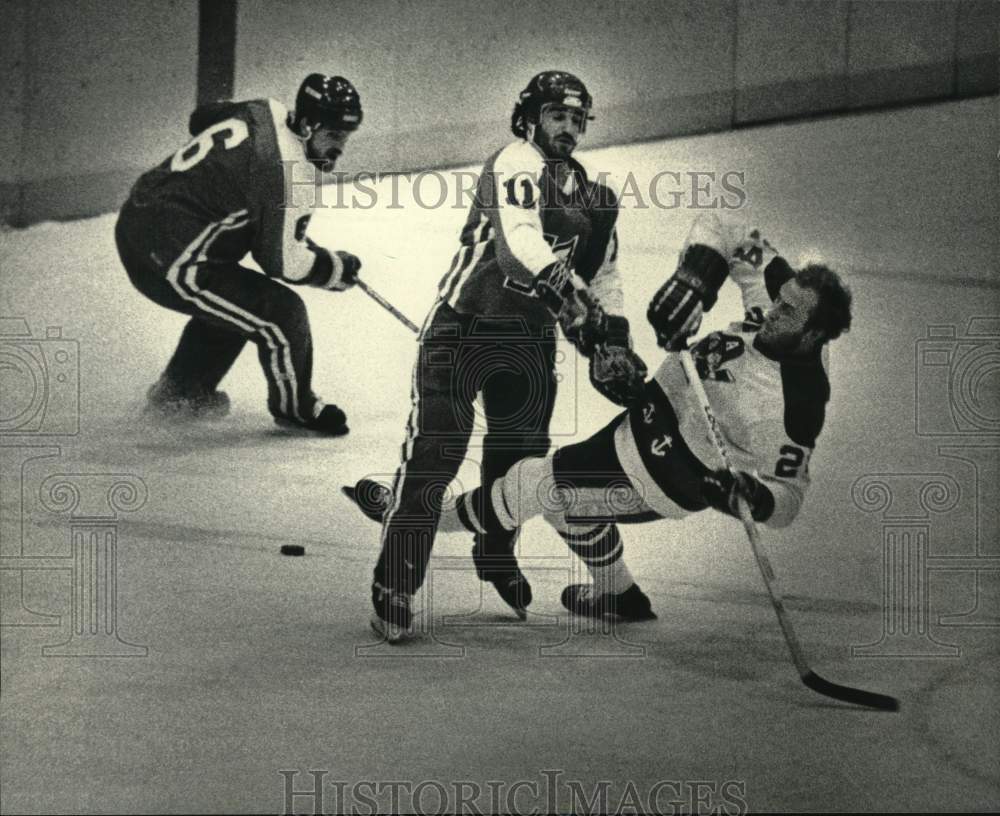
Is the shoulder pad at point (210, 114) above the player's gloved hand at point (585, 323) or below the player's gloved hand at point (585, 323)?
above

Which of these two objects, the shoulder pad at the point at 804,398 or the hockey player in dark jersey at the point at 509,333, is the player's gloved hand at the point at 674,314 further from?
the shoulder pad at the point at 804,398

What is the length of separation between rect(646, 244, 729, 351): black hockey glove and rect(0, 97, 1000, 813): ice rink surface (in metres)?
0.03

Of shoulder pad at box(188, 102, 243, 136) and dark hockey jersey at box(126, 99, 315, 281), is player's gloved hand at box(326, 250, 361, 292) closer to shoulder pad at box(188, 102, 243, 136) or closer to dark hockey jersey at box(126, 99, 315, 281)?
dark hockey jersey at box(126, 99, 315, 281)

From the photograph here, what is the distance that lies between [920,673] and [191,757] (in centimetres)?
159

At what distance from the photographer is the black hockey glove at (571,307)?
321 cm

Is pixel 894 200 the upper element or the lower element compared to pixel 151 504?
upper

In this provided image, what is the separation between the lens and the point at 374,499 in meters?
3.30

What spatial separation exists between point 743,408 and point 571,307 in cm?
44

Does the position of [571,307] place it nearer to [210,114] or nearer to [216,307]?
[216,307]

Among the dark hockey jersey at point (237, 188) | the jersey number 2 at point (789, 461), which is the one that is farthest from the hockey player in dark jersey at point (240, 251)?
the jersey number 2 at point (789, 461)

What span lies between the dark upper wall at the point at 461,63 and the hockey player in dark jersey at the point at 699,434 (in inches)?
14.5

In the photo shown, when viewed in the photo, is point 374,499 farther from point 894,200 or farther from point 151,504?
point 894,200

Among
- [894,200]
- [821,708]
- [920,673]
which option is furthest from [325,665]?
[894,200]

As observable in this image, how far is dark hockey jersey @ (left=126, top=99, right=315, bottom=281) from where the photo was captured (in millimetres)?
3287
